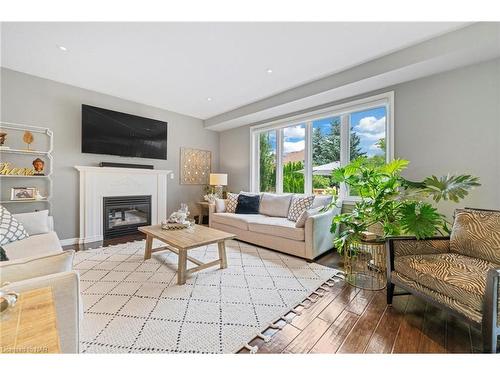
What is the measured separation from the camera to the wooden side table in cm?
67

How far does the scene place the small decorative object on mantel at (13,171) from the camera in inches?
114

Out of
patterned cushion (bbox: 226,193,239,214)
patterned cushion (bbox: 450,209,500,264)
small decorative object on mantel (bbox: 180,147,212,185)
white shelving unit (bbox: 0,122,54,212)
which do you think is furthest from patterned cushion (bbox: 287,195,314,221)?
white shelving unit (bbox: 0,122,54,212)

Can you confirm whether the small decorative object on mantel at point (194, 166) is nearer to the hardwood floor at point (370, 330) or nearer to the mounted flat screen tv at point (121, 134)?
the mounted flat screen tv at point (121, 134)

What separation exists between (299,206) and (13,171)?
4.05m

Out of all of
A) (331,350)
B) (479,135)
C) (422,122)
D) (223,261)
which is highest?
(422,122)

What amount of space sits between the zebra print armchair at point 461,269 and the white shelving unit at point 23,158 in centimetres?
449

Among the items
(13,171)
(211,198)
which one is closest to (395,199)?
(211,198)

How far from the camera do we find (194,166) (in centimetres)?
527

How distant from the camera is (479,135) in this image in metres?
2.41

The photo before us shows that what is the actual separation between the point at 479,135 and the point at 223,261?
3184 millimetres

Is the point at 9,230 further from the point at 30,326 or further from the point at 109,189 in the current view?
the point at 30,326
